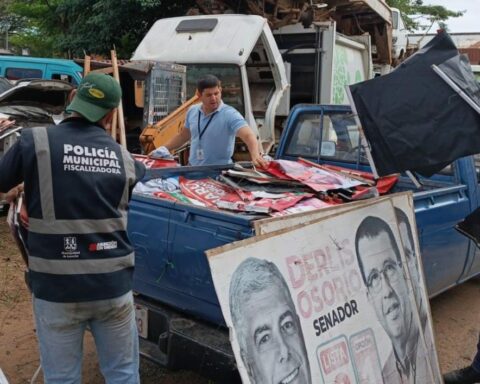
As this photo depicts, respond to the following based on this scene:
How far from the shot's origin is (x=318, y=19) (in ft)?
33.6

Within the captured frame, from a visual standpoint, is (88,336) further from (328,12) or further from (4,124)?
→ (328,12)

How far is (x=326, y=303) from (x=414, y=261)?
→ 866mm

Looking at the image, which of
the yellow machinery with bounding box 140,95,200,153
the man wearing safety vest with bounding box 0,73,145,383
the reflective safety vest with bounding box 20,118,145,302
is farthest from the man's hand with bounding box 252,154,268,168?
the yellow machinery with bounding box 140,95,200,153

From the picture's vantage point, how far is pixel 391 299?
3.02 metres

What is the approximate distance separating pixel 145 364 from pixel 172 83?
4989 mm

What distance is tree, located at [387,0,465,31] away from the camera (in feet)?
74.7

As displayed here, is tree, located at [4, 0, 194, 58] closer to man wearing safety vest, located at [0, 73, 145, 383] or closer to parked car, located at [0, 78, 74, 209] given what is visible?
parked car, located at [0, 78, 74, 209]

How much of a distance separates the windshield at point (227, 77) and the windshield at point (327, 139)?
3.00 m

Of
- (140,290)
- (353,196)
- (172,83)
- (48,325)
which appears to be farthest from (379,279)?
(172,83)

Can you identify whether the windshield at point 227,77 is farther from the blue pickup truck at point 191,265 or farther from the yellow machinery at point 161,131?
the blue pickup truck at point 191,265

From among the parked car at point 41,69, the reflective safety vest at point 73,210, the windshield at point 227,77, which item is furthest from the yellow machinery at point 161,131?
the reflective safety vest at point 73,210

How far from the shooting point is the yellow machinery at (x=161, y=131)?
22.6ft

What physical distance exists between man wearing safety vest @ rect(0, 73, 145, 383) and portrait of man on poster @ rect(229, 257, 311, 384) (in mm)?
500

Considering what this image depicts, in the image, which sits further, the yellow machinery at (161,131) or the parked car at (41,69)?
the parked car at (41,69)
